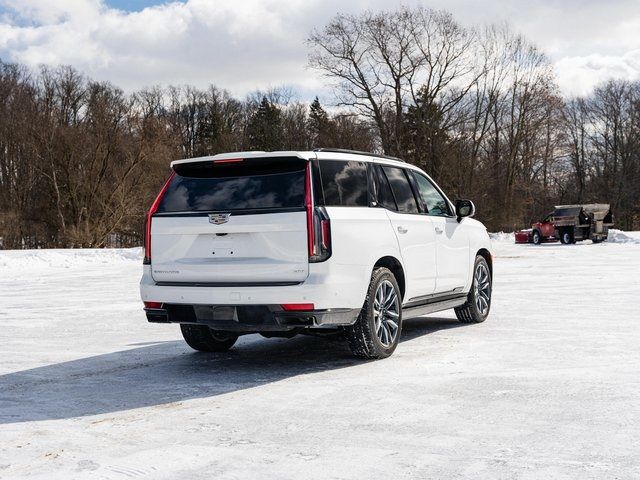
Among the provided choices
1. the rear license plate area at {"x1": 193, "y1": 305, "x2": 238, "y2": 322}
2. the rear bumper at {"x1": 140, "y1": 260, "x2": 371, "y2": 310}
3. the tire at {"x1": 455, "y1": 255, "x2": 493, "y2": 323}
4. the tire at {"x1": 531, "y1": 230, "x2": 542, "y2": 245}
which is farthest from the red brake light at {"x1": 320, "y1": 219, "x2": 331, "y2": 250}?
the tire at {"x1": 531, "y1": 230, "x2": 542, "y2": 245}

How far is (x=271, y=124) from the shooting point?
7625 centimetres

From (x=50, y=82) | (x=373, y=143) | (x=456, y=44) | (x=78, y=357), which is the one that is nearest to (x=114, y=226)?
(x=50, y=82)

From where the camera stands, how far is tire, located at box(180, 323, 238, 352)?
7785 millimetres

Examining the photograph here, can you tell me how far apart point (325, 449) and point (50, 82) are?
5079cm

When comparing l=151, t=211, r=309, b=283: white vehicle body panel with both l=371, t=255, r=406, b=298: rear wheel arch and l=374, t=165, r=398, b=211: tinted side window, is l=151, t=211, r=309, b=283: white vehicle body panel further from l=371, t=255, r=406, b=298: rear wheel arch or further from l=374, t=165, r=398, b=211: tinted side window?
l=374, t=165, r=398, b=211: tinted side window

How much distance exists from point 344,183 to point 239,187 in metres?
1.00

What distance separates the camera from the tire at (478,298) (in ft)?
31.5

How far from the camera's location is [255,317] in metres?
6.34

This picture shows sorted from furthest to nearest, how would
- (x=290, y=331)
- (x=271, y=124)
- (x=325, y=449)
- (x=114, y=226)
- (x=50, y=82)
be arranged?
(x=271, y=124) < (x=50, y=82) < (x=114, y=226) < (x=290, y=331) < (x=325, y=449)

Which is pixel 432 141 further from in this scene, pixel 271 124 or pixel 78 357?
pixel 78 357

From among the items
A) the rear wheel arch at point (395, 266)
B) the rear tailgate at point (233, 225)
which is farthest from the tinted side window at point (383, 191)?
the rear tailgate at point (233, 225)

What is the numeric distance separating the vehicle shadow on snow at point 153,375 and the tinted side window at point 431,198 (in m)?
Answer: 1.50

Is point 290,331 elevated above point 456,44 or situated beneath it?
situated beneath

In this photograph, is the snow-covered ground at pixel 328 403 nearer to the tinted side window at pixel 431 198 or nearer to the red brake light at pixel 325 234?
the red brake light at pixel 325 234
